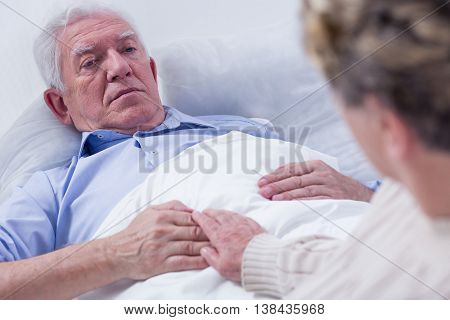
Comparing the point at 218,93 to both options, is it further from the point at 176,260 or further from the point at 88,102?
the point at 176,260

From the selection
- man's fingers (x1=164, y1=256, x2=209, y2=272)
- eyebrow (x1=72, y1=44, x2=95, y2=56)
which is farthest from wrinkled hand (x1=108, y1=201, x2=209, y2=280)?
eyebrow (x1=72, y1=44, x2=95, y2=56)

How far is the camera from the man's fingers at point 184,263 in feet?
2.98

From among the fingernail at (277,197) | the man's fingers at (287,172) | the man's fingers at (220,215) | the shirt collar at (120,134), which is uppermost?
the shirt collar at (120,134)

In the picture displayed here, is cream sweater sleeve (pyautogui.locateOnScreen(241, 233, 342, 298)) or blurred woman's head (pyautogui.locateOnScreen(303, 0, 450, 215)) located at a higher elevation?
blurred woman's head (pyautogui.locateOnScreen(303, 0, 450, 215))

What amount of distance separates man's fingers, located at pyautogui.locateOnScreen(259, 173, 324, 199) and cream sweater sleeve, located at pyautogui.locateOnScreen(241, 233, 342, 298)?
0.12 metres

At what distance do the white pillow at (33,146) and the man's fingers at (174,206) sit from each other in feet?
0.81

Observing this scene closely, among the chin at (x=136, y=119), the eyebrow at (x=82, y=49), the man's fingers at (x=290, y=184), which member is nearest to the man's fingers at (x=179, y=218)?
the man's fingers at (x=290, y=184)

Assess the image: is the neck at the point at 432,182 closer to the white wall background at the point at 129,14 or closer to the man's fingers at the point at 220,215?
the man's fingers at the point at 220,215

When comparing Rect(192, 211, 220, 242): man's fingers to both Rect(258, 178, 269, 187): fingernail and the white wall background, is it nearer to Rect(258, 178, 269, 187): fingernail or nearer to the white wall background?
Rect(258, 178, 269, 187): fingernail

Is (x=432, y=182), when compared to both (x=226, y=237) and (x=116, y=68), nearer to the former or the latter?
(x=226, y=237)

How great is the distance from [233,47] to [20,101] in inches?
14.4

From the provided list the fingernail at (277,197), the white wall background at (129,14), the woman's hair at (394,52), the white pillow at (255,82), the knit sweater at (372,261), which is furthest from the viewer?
the white wall background at (129,14)

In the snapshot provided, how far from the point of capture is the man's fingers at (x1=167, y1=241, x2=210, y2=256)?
0.92 metres
